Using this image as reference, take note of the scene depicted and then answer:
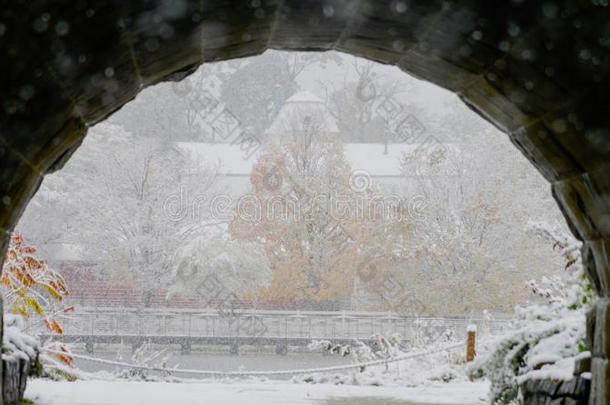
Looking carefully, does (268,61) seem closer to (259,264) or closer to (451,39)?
(259,264)

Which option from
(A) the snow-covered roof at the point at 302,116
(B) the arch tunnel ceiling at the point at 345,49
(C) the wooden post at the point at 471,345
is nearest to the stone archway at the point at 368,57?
(B) the arch tunnel ceiling at the point at 345,49

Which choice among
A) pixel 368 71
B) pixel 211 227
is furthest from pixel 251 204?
pixel 368 71

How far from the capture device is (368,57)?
4.21 meters

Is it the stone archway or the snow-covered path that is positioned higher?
the stone archway

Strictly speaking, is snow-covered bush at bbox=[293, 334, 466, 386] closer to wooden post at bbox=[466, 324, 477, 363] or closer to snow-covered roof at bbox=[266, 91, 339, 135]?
wooden post at bbox=[466, 324, 477, 363]

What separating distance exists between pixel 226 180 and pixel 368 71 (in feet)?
23.1

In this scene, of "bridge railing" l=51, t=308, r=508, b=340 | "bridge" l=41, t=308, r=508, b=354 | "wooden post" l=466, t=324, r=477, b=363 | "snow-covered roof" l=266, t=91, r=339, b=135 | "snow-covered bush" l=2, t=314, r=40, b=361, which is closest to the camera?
"snow-covered bush" l=2, t=314, r=40, b=361

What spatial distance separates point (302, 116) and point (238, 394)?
73.2 ft

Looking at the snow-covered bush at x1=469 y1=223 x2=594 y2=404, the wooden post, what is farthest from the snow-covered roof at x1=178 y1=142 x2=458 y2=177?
the snow-covered bush at x1=469 y1=223 x2=594 y2=404

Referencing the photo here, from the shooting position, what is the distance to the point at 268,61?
119 feet

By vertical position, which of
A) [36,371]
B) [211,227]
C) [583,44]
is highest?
[211,227]

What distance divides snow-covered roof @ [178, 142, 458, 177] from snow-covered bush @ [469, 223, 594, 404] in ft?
74.1

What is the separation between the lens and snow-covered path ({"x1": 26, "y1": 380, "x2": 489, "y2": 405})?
867 cm

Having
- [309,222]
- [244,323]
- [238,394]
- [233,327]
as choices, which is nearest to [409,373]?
[238,394]
